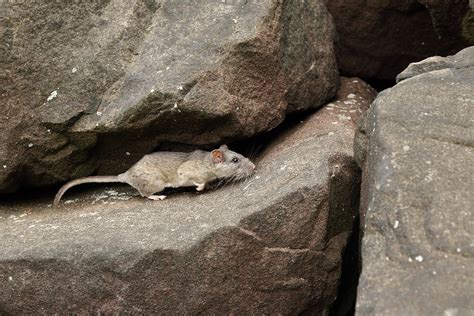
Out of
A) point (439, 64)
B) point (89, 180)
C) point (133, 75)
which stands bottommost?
point (89, 180)

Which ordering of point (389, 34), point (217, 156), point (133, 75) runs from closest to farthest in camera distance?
point (133, 75)
point (217, 156)
point (389, 34)

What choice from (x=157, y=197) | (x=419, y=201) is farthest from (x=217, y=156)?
(x=419, y=201)

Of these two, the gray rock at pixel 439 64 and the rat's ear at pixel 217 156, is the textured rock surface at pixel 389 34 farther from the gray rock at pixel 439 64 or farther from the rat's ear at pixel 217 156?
the rat's ear at pixel 217 156

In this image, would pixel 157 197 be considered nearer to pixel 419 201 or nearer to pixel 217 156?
pixel 217 156

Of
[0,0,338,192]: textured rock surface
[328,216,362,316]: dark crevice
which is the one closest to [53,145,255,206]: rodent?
[0,0,338,192]: textured rock surface

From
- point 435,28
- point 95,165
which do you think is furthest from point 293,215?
point 435,28

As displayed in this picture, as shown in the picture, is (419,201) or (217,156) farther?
(217,156)
